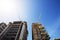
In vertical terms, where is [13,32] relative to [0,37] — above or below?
above

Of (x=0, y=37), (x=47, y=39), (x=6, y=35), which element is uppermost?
(x=6, y=35)

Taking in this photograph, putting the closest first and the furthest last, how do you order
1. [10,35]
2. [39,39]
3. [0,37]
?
[39,39]
[0,37]
[10,35]

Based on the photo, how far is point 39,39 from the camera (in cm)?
1138

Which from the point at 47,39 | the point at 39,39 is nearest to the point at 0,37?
the point at 39,39

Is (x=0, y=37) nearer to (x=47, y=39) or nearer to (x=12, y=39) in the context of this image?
(x=12, y=39)

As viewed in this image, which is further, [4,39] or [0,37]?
[4,39]

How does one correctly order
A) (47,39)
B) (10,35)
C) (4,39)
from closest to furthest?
(47,39), (4,39), (10,35)

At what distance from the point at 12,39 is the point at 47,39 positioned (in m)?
9.95

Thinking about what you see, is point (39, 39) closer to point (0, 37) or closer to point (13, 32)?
point (0, 37)

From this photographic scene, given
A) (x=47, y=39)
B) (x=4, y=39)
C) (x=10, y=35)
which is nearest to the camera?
(x=47, y=39)

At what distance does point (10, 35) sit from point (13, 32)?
4.06ft

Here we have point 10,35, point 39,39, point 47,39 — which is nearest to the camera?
point 47,39

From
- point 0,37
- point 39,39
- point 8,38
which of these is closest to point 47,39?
point 39,39

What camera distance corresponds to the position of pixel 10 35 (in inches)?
776
